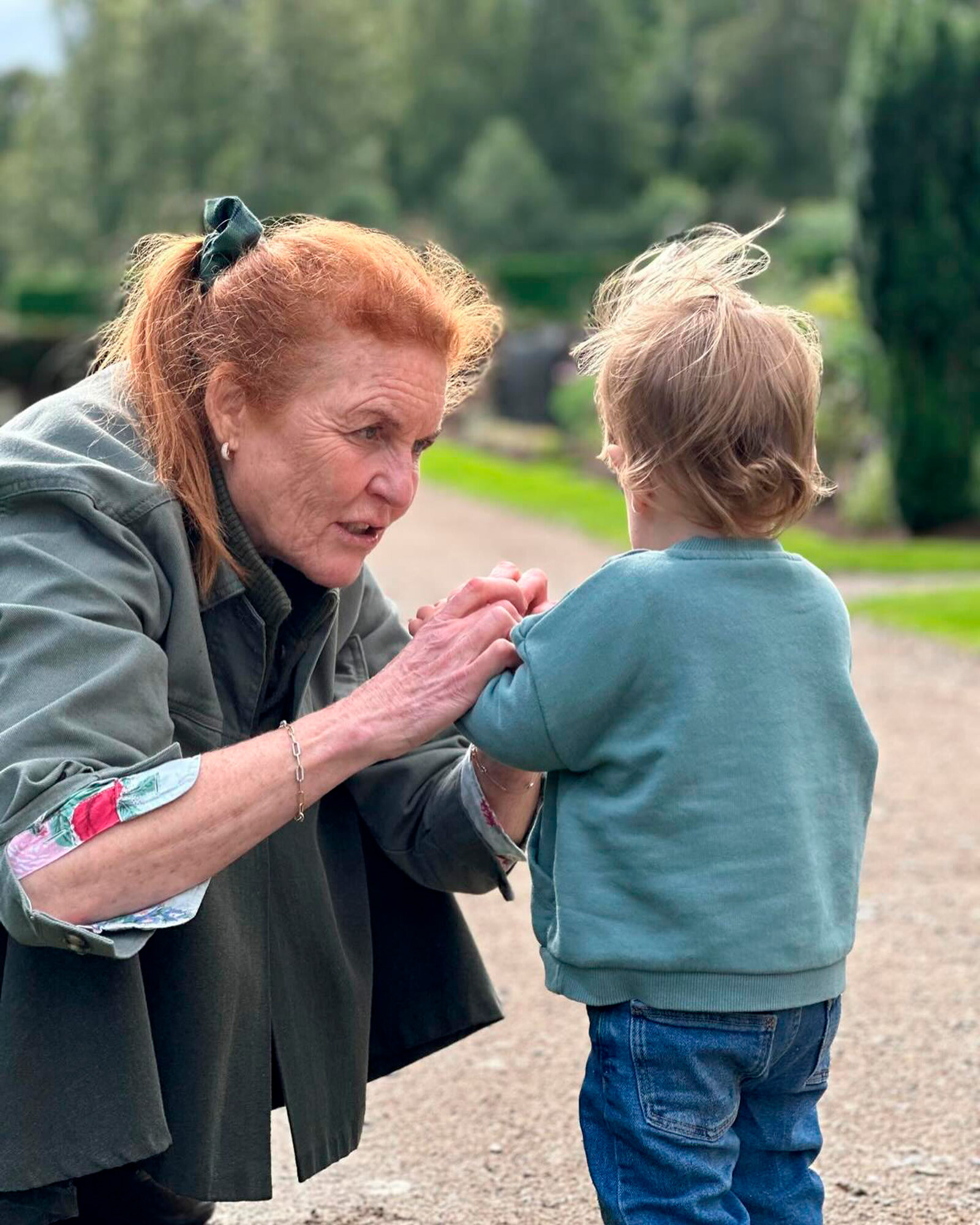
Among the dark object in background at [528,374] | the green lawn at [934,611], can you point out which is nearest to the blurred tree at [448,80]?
the dark object in background at [528,374]

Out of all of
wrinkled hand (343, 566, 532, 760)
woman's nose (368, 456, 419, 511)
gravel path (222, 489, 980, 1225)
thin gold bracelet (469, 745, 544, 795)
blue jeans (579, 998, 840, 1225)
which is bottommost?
gravel path (222, 489, 980, 1225)

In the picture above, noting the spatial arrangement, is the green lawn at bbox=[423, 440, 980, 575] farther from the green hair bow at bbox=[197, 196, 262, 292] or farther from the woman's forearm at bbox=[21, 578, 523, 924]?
the woman's forearm at bbox=[21, 578, 523, 924]

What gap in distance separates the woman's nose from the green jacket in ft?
0.62

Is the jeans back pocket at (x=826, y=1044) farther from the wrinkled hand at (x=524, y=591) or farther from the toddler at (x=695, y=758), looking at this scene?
the wrinkled hand at (x=524, y=591)

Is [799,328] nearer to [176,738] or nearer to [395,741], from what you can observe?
[395,741]

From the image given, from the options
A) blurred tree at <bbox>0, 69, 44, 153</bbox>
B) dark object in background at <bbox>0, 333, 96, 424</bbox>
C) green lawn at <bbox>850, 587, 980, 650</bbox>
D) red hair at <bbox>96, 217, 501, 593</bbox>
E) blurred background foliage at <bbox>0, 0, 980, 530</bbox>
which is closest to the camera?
red hair at <bbox>96, 217, 501, 593</bbox>

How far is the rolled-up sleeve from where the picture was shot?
6.23 ft

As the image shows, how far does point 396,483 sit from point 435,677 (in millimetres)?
311

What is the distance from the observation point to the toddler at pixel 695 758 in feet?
6.22

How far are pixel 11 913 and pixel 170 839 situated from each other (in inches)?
7.7

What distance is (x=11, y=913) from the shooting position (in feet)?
6.28

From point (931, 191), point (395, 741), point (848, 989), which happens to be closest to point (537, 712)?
point (395, 741)

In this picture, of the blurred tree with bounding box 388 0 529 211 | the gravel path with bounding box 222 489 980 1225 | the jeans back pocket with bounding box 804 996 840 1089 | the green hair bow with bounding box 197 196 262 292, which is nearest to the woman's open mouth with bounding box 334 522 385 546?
the green hair bow with bounding box 197 196 262 292

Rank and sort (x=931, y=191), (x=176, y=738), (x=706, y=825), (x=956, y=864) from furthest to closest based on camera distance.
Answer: (x=931, y=191) → (x=956, y=864) → (x=176, y=738) → (x=706, y=825)
